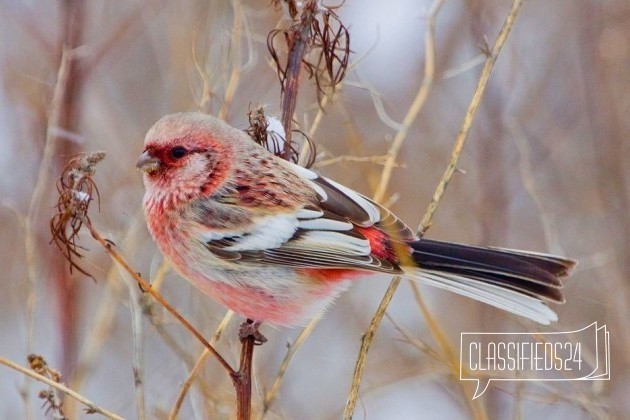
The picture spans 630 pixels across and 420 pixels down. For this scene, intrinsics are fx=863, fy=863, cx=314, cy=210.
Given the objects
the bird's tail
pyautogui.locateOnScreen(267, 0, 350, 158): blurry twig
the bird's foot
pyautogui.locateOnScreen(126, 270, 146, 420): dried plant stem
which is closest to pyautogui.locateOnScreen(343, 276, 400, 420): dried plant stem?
the bird's tail

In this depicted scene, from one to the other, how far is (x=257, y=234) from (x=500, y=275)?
2.92 ft

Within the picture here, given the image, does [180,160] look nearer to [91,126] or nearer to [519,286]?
[519,286]

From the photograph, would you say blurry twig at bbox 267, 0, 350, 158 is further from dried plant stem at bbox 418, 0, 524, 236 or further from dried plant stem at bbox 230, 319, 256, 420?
dried plant stem at bbox 230, 319, 256, 420

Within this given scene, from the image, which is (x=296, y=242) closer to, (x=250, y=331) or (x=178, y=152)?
(x=250, y=331)

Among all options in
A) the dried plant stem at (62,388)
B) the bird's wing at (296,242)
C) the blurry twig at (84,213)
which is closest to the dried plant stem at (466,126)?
the bird's wing at (296,242)

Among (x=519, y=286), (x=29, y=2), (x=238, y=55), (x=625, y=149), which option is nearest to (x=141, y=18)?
(x=29, y=2)

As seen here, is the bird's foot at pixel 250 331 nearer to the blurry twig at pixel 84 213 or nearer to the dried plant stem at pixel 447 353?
the blurry twig at pixel 84 213

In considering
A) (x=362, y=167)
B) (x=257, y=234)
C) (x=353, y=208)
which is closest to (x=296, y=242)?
(x=257, y=234)

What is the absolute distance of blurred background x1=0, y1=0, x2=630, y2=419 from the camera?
3924 mm

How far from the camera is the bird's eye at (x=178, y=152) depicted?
3.14 m

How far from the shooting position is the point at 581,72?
5004 mm

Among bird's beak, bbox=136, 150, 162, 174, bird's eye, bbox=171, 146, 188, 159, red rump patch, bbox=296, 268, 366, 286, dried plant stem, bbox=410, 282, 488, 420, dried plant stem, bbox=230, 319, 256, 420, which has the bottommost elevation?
dried plant stem, bbox=230, 319, 256, 420

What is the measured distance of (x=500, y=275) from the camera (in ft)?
9.98

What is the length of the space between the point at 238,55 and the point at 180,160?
553mm
